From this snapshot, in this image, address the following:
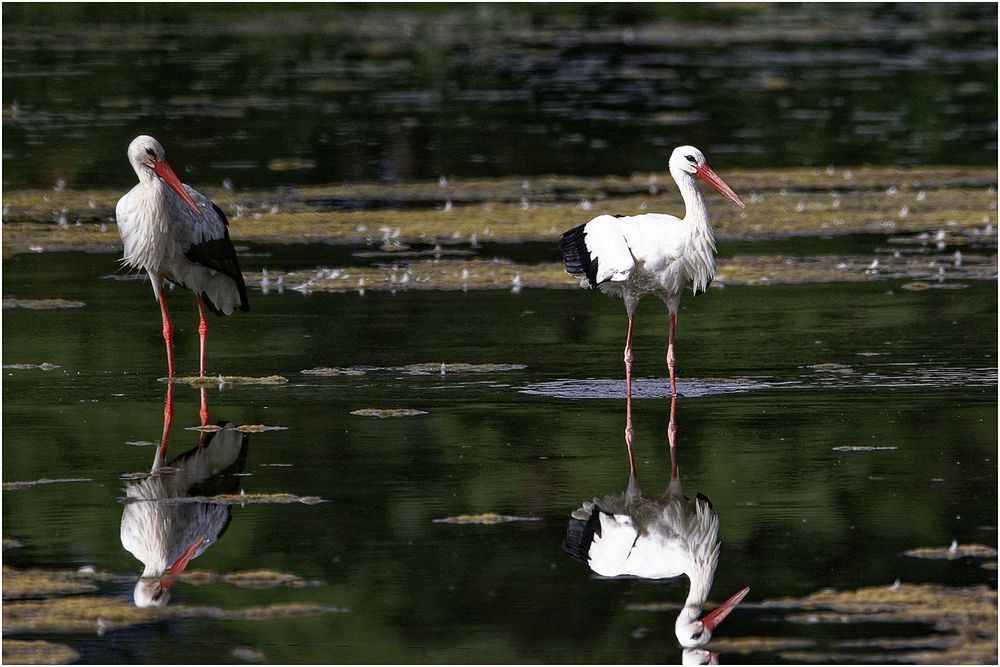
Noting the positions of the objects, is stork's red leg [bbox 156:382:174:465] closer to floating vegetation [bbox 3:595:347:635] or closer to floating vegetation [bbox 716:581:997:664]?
floating vegetation [bbox 3:595:347:635]

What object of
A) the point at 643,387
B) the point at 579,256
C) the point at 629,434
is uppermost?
the point at 579,256

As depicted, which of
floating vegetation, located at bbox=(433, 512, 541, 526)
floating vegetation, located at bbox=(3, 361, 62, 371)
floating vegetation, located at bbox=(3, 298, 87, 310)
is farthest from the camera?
floating vegetation, located at bbox=(3, 298, 87, 310)

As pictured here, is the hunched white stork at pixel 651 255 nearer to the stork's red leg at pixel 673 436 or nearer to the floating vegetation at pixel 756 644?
the stork's red leg at pixel 673 436

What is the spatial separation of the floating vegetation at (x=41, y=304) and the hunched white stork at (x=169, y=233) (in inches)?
82.3

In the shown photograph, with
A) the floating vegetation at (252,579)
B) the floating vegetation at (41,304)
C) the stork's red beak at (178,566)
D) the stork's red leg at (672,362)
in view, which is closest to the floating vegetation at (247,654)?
the floating vegetation at (252,579)

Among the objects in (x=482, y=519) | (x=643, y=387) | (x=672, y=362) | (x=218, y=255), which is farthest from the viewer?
(x=218, y=255)

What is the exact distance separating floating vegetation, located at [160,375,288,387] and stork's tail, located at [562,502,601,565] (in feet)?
12.1

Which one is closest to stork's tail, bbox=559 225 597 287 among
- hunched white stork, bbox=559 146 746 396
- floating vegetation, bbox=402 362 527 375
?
hunched white stork, bbox=559 146 746 396

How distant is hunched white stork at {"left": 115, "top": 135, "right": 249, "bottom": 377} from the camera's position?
13523 mm

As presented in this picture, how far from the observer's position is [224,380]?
12766 mm

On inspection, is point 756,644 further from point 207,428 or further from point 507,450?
point 207,428

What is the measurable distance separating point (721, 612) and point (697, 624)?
0.18 metres

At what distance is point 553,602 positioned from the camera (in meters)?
8.02

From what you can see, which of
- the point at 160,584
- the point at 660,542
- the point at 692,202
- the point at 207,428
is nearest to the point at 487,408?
the point at 207,428
